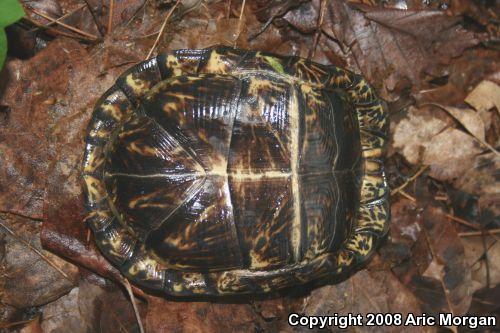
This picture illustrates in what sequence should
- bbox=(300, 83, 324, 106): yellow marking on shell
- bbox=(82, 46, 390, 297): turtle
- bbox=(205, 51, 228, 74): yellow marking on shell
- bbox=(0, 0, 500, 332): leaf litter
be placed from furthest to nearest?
bbox=(0, 0, 500, 332): leaf litter → bbox=(205, 51, 228, 74): yellow marking on shell → bbox=(300, 83, 324, 106): yellow marking on shell → bbox=(82, 46, 390, 297): turtle

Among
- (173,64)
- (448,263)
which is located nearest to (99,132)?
(173,64)

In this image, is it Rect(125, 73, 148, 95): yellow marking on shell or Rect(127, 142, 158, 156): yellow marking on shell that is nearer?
Rect(127, 142, 158, 156): yellow marking on shell

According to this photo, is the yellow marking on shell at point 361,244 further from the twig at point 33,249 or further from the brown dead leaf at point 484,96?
the twig at point 33,249

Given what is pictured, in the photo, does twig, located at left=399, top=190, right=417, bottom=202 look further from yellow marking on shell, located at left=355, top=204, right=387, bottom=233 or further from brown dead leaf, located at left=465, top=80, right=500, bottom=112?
brown dead leaf, located at left=465, top=80, right=500, bottom=112

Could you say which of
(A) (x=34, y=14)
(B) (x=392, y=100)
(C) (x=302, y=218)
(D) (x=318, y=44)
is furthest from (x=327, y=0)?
(A) (x=34, y=14)

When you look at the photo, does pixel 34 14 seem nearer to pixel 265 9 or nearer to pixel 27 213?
pixel 27 213

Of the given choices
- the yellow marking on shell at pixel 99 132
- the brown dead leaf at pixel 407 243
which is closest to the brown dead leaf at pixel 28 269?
the yellow marking on shell at pixel 99 132

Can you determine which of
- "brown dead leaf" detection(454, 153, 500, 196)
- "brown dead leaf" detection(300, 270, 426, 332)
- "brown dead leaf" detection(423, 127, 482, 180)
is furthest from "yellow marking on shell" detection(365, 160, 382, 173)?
"brown dead leaf" detection(454, 153, 500, 196)
